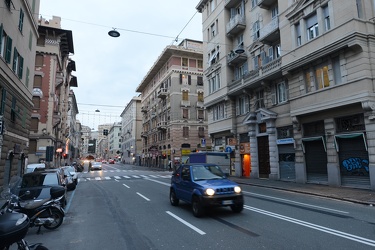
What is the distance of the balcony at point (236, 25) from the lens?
27866mm

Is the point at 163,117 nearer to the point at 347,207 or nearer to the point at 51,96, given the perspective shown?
the point at 51,96

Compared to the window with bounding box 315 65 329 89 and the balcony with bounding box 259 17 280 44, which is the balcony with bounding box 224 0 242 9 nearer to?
the balcony with bounding box 259 17 280 44

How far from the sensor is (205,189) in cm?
841

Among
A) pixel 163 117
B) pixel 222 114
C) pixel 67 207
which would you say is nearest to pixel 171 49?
pixel 163 117

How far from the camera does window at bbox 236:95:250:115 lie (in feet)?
89.5

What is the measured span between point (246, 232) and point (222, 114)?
25087 mm

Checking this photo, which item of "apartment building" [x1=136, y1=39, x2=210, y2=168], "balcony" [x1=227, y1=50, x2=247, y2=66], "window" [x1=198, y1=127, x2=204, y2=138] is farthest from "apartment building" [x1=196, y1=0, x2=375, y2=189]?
"window" [x1=198, y1=127, x2=204, y2=138]

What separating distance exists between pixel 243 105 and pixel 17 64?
65.5 feet

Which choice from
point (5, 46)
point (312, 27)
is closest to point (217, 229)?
point (5, 46)

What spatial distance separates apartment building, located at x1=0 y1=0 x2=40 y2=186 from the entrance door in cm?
1946

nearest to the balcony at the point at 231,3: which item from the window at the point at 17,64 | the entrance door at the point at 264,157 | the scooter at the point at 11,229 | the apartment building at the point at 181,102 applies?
the entrance door at the point at 264,157

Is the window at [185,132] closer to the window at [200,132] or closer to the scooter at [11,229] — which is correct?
the window at [200,132]

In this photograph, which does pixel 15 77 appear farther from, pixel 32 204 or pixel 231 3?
pixel 231 3

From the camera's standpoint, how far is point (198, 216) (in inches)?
336
